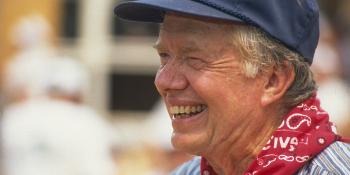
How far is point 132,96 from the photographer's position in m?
11.9

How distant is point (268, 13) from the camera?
363 centimetres

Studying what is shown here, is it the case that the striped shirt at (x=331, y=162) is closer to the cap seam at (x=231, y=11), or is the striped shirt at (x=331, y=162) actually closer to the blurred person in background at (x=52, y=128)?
the cap seam at (x=231, y=11)

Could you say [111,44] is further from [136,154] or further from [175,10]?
[175,10]

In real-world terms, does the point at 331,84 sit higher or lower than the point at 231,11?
lower

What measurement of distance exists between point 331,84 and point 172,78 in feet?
14.2

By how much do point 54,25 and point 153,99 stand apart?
1.69 metres

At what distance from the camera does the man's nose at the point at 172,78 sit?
12.3ft

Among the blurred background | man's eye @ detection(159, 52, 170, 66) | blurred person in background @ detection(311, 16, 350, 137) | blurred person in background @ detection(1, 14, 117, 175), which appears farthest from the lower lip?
blurred person in background @ detection(1, 14, 117, 175)

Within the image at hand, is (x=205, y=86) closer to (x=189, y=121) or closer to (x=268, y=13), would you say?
(x=189, y=121)

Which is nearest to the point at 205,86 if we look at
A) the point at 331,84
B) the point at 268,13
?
the point at 268,13

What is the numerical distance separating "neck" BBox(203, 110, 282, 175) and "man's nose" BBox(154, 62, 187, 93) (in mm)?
235

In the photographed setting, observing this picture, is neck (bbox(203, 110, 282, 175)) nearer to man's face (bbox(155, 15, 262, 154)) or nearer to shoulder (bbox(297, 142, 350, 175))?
man's face (bbox(155, 15, 262, 154))

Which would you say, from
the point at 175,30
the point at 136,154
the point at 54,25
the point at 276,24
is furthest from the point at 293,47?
the point at 54,25

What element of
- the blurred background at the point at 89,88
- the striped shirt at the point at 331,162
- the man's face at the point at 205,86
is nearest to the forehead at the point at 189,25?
the man's face at the point at 205,86
